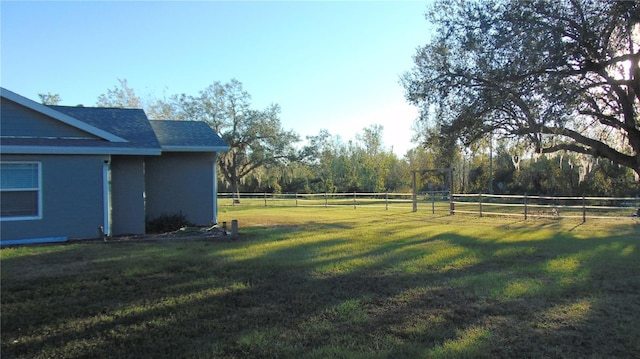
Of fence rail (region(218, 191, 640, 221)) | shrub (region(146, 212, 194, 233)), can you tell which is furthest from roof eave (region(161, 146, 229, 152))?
fence rail (region(218, 191, 640, 221))

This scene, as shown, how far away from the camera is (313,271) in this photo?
676 cm

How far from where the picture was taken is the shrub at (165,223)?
11974mm

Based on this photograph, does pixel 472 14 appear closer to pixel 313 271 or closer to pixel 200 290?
pixel 313 271

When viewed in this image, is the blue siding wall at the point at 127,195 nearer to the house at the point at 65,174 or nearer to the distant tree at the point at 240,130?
the house at the point at 65,174

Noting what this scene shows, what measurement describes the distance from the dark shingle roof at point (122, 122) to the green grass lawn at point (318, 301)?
3247 mm

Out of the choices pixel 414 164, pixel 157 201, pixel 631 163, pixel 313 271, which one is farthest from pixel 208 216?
pixel 414 164

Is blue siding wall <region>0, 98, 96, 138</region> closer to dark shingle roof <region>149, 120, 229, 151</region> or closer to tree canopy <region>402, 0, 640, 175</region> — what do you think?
dark shingle roof <region>149, 120, 229, 151</region>

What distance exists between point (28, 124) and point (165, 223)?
4.20 metres

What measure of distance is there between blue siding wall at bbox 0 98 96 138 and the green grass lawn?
2970 millimetres

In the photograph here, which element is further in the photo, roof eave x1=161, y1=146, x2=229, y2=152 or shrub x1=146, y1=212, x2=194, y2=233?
roof eave x1=161, y1=146, x2=229, y2=152

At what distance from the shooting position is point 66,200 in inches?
382

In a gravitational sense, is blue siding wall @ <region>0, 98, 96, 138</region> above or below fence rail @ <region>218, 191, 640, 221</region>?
above

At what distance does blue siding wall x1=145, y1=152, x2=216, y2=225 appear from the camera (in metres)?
12.7

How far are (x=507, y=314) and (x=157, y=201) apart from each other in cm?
1075
